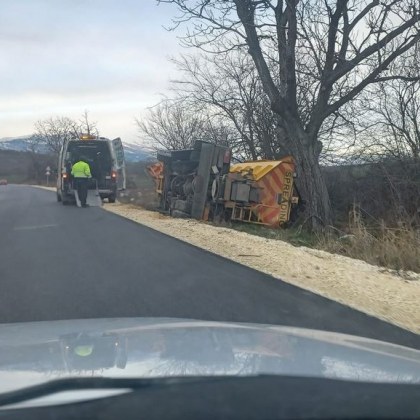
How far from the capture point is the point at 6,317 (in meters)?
6.17

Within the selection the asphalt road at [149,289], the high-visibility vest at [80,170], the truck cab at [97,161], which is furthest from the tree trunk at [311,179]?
the truck cab at [97,161]

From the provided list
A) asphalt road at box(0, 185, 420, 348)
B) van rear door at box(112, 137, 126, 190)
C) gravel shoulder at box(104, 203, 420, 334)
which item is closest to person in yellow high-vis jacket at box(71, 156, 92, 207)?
van rear door at box(112, 137, 126, 190)

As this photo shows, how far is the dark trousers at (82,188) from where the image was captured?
22.8 metres

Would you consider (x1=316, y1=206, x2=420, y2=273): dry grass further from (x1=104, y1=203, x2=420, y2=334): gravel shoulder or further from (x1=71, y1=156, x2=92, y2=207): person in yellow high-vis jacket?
(x1=71, y1=156, x2=92, y2=207): person in yellow high-vis jacket

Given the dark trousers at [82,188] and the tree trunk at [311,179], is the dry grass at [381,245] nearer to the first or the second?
the tree trunk at [311,179]

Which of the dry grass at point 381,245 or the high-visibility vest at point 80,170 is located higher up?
the high-visibility vest at point 80,170

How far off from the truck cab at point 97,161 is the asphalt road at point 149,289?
40.1ft

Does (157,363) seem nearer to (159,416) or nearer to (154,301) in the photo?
(159,416)

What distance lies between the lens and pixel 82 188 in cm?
2320

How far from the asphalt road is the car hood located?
214 cm

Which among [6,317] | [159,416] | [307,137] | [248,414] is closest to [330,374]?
[248,414]

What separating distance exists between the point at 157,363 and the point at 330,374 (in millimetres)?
783

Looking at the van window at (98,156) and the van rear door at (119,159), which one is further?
the van rear door at (119,159)

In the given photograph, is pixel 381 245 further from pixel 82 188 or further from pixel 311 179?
pixel 82 188
